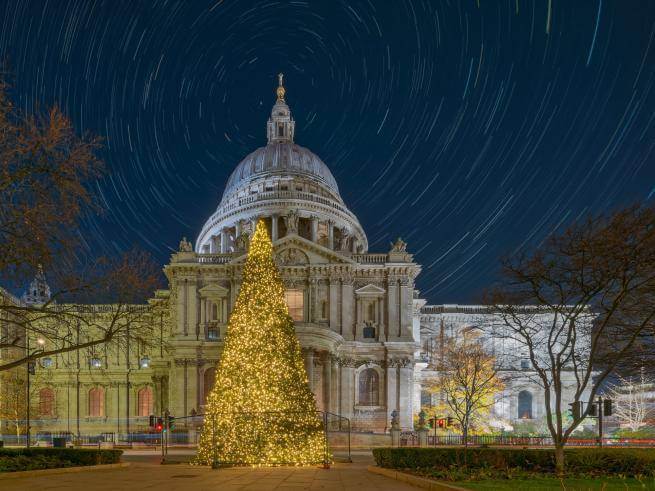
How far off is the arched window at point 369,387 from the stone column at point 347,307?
410cm

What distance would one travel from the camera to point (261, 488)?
1697cm

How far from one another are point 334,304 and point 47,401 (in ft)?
125

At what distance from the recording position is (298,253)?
6525cm

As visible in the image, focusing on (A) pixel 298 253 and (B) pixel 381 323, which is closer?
(B) pixel 381 323

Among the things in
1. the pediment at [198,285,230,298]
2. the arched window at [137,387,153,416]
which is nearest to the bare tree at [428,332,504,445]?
the pediment at [198,285,230,298]

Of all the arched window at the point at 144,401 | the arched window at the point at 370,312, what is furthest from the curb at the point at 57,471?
the arched window at the point at 144,401

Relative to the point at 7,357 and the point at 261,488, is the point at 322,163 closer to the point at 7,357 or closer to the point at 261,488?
the point at 7,357

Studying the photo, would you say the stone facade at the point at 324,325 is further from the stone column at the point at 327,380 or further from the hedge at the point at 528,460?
the hedge at the point at 528,460

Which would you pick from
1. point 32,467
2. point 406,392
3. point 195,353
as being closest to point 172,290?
point 195,353

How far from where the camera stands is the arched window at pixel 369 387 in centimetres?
6406

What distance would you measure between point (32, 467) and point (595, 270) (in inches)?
823

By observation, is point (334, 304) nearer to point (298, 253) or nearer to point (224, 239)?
point (298, 253)

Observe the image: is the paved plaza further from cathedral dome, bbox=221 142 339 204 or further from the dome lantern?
the dome lantern

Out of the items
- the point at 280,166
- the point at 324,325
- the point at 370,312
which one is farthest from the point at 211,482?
the point at 280,166
